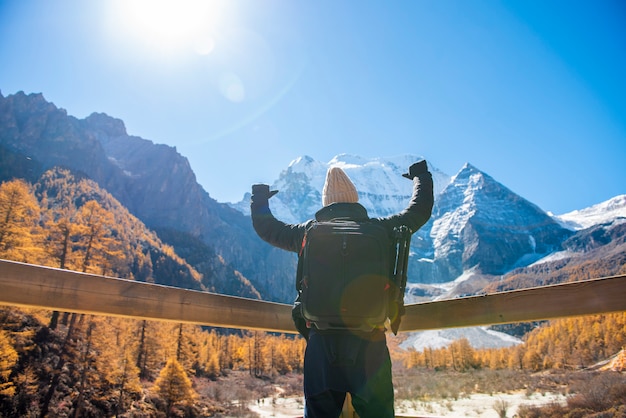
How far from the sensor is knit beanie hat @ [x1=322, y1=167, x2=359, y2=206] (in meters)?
2.20

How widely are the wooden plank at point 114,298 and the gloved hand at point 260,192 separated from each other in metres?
0.67

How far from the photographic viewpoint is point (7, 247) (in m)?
20.5

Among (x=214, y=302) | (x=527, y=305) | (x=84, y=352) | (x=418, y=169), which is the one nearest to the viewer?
(x=527, y=305)

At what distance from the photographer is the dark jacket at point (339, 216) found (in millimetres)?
2000

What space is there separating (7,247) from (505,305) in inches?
983

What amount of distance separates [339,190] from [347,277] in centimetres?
67

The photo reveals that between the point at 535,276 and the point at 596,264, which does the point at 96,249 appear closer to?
the point at 596,264

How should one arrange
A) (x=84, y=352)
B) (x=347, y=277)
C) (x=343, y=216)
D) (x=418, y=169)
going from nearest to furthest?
(x=347, y=277) → (x=343, y=216) → (x=418, y=169) → (x=84, y=352)

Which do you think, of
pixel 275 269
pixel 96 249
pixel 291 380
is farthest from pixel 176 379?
Result: pixel 275 269

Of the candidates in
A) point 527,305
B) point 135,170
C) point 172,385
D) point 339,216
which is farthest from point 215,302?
point 135,170

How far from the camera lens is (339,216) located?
2.00 metres

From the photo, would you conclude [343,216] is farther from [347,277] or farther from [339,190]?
[347,277]

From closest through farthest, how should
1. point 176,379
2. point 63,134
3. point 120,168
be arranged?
point 176,379 → point 63,134 → point 120,168


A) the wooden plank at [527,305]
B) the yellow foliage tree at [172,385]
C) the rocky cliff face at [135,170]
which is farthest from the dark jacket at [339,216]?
the rocky cliff face at [135,170]
